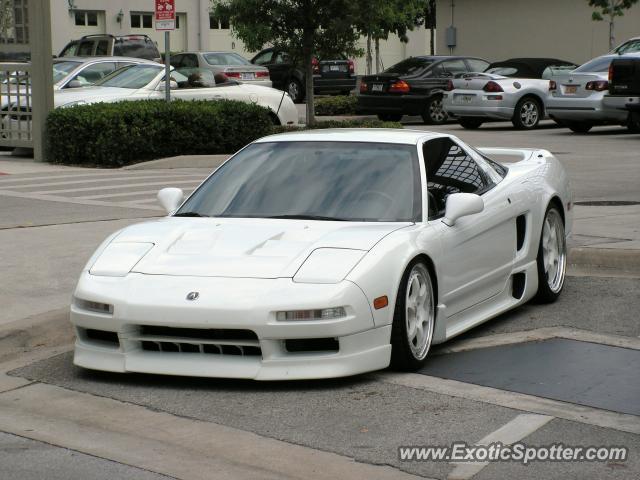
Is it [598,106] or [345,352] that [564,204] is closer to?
[345,352]

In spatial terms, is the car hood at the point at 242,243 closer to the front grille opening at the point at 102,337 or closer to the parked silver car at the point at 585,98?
the front grille opening at the point at 102,337

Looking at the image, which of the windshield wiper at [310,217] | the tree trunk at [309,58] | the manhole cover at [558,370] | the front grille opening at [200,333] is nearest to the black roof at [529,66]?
the tree trunk at [309,58]

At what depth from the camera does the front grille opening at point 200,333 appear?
20.4 ft

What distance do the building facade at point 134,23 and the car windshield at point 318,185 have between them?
129 feet

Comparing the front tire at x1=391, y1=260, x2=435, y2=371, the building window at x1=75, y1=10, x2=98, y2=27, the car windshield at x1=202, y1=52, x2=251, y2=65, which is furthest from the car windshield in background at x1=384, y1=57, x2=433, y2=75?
the building window at x1=75, y1=10, x2=98, y2=27

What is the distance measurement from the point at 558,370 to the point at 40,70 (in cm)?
1347

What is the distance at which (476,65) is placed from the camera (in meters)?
28.4

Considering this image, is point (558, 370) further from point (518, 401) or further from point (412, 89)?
point (412, 89)

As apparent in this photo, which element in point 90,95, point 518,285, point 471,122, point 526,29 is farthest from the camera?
point 526,29

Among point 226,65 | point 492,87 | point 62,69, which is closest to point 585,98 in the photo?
point 492,87

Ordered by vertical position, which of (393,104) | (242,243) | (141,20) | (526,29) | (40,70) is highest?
(141,20)

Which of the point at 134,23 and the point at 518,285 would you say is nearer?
the point at 518,285

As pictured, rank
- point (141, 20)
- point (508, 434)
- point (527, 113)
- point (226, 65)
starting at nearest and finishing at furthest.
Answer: point (508, 434) < point (527, 113) < point (226, 65) < point (141, 20)

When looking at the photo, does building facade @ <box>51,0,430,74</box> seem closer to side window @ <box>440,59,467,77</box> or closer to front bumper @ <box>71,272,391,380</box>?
side window @ <box>440,59,467,77</box>
